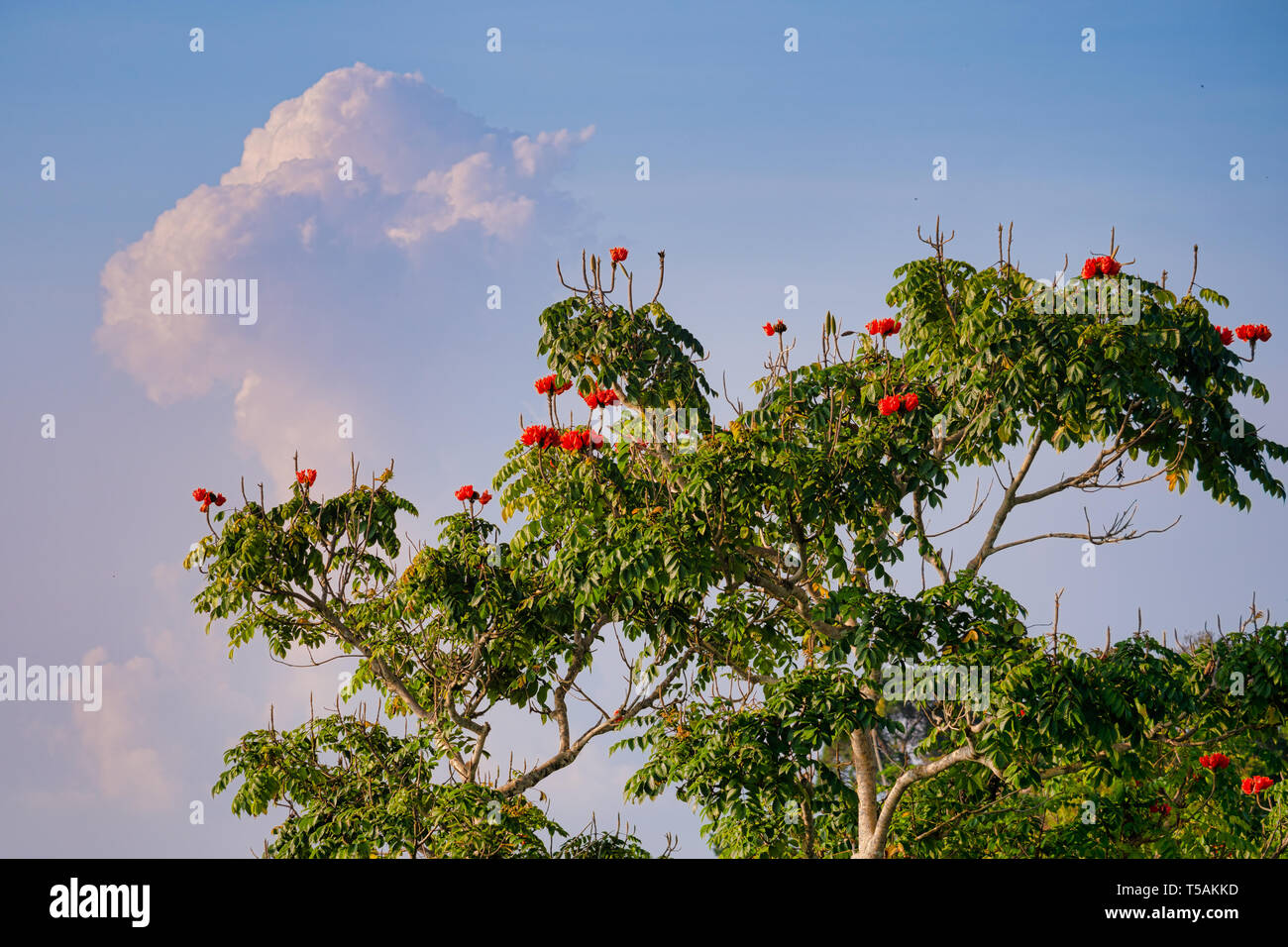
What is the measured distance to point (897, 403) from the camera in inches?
299

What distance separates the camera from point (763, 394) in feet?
28.2

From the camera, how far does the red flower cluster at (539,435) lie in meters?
7.43

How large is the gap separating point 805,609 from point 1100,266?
3054mm

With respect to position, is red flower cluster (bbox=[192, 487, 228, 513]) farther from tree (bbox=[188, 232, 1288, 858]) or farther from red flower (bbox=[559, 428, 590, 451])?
red flower (bbox=[559, 428, 590, 451])

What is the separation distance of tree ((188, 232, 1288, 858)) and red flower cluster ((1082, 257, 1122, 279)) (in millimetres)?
15

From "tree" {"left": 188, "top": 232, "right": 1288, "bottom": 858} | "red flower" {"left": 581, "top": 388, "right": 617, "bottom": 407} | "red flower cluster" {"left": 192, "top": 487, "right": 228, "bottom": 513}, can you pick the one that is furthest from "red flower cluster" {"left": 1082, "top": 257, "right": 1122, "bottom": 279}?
"red flower cluster" {"left": 192, "top": 487, "right": 228, "bottom": 513}

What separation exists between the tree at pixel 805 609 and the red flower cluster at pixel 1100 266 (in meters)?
0.02

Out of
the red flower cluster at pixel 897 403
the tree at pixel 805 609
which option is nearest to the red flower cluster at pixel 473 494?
the tree at pixel 805 609

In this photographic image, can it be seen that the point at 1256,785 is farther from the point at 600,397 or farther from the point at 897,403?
the point at 600,397

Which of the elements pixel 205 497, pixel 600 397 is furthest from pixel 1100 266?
pixel 205 497

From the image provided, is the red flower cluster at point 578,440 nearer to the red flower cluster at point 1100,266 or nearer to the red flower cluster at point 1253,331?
the red flower cluster at point 1100,266

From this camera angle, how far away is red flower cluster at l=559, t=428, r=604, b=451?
7.35 metres
